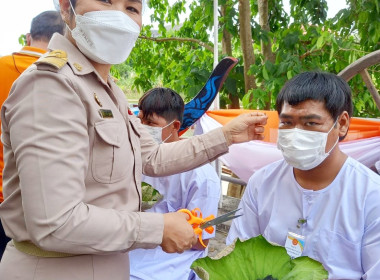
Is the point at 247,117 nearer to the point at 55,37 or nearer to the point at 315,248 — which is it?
the point at 315,248

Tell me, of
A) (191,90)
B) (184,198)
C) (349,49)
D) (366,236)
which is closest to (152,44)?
(191,90)

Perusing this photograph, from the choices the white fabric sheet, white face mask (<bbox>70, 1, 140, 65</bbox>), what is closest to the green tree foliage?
the white fabric sheet

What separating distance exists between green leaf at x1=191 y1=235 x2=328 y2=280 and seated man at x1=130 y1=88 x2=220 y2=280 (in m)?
1.09

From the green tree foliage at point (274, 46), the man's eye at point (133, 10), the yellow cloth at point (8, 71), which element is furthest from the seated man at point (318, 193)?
the green tree foliage at point (274, 46)

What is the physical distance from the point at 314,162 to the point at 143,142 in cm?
72

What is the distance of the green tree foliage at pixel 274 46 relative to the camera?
403 cm

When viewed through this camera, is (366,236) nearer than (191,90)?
Yes

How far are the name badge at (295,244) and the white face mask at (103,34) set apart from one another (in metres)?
0.96

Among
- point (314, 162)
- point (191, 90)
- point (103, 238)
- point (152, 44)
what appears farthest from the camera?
point (152, 44)

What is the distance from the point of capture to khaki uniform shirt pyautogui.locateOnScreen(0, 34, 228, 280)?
3.46 ft

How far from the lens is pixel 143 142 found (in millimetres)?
1762

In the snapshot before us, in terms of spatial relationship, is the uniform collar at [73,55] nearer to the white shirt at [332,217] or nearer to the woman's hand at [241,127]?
the woman's hand at [241,127]

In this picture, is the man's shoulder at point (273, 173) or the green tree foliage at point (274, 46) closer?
the man's shoulder at point (273, 173)

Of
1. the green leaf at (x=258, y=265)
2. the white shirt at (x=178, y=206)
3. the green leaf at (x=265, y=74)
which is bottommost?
the white shirt at (x=178, y=206)
